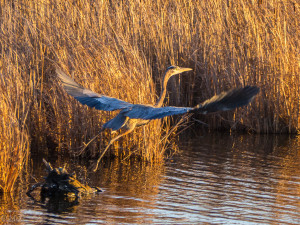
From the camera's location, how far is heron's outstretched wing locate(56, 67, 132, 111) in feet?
21.7

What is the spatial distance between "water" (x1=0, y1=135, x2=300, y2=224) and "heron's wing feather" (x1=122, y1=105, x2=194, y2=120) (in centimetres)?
84

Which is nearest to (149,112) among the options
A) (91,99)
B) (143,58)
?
(91,99)

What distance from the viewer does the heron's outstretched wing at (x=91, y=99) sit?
6.62 m

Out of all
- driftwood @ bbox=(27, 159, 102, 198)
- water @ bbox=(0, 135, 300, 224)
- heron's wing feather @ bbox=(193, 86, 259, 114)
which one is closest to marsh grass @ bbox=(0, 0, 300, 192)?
water @ bbox=(0, 135, 300, 224)

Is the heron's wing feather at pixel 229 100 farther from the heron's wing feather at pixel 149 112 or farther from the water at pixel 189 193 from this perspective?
the water at pixel 189 193

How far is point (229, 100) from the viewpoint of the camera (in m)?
5.30

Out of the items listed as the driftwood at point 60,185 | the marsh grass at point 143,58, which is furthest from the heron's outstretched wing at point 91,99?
the driftwood at point 60,185

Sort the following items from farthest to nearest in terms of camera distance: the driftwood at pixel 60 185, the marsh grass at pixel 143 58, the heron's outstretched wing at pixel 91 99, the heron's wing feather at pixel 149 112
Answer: the marsh grass at pixel 143 58
the heron's outstretched wing at pixel 91 99
the driftwood at pixel 60 185
the heron's wing feather at pixel 149 112

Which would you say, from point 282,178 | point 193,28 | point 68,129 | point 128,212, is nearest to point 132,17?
point 193,28

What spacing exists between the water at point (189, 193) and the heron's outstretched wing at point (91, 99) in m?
0.90

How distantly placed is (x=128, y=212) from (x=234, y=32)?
529 cm

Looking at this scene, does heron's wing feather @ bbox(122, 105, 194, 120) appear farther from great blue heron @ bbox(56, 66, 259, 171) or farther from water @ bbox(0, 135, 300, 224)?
water @ bbox(0, 135, 300, 224)

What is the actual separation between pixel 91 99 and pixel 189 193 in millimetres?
1494

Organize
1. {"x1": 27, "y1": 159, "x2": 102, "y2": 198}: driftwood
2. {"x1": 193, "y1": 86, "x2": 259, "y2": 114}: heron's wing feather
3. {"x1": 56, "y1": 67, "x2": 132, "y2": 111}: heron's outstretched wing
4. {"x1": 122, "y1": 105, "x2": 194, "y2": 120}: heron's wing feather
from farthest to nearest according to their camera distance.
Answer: {"x1": 56, "y1": 67, "x2": 132, "y2": 111}: heron's outstretched wing
{"x1": 27, "y1": 159, "x2": 102, "y2": 198}: driftwood
{"x1": 122, "y1": 105, "x2": 194, "y2": 120}: heron's wing feather
{"x1": 193, "y1": 86, "x2": 259, "y2": 114}: heron's wing feather
